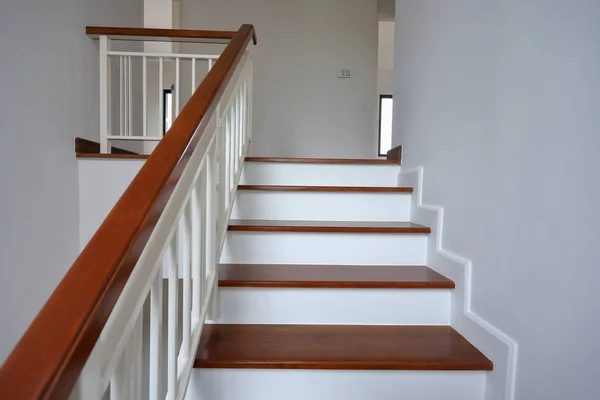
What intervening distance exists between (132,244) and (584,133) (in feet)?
3.16

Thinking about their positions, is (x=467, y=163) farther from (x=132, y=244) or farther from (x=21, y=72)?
(x=21, y=72)

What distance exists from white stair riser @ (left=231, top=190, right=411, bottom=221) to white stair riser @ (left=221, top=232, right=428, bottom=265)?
0.33 m

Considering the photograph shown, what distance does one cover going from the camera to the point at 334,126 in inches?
185

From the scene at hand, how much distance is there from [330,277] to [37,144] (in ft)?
5.18

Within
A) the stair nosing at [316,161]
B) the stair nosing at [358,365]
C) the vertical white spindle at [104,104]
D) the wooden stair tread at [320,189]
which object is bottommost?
the stair nosing at [358,365]

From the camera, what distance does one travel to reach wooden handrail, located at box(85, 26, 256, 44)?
7.40 feet

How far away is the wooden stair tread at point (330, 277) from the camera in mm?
1417

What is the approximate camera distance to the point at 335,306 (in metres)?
1.44

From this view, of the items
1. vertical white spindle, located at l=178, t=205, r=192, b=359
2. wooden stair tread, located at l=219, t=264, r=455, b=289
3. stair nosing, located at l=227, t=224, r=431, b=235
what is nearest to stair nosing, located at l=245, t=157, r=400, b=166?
stair nosing, located at l=227, t=224, r=431, b=235

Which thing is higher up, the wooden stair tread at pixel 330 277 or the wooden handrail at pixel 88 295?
the wooden handrail at pixel 88 295

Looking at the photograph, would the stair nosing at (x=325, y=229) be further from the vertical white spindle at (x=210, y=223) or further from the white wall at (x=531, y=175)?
the vertical white spindle at (x=210, y=223)

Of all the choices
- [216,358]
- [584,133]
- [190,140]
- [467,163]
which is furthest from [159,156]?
[467,163]

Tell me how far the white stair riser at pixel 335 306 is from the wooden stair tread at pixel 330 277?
0.09 ft

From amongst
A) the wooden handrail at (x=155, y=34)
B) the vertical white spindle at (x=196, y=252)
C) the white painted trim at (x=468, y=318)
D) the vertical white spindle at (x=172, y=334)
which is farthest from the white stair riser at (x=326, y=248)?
the wooden handrail at (x=155, y=34)
